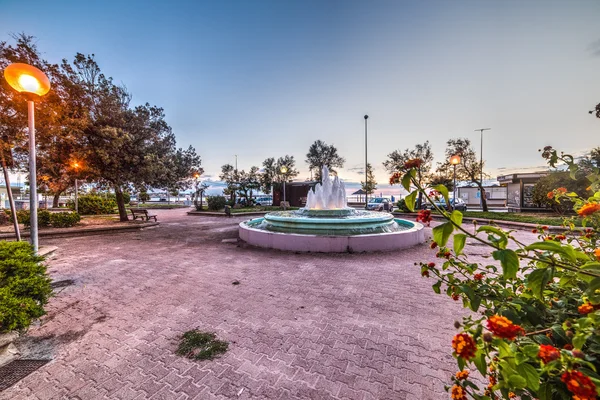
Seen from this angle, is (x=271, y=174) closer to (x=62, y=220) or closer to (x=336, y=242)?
(x=62, y=220)

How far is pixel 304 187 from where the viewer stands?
99.7 ft

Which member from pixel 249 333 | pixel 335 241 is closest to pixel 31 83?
pixel 249 333

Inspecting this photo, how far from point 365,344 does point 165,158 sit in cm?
1602

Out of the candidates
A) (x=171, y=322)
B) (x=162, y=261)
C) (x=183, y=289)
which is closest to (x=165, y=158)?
(x=162, y=261)

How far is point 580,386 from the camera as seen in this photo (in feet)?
2.50

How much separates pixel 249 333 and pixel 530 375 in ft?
10.4

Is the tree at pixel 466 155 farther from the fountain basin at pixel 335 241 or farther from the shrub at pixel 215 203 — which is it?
the shrub at pixel 215 203

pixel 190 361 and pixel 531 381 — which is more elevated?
pixel 531 381

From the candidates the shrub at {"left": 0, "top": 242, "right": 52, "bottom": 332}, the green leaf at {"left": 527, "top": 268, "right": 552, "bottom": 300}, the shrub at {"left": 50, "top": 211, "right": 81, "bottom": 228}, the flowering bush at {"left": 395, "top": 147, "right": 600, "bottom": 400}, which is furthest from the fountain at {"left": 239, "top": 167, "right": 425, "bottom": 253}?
the shrub at {"left": 50, "top": 211, "right": 81, "bottom": 228}

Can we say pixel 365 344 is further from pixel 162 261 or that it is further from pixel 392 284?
pixel 162 261

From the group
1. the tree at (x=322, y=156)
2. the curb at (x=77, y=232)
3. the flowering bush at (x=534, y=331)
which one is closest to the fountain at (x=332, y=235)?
the flowering bush at (x=534, y=331)

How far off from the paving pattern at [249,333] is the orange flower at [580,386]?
2000mm

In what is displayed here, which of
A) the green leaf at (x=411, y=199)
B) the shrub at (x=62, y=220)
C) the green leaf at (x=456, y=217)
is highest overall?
the green leaf at (x=411, y=199)

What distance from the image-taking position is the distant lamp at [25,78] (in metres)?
4.22
